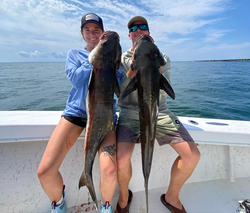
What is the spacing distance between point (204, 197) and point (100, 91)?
2.81m

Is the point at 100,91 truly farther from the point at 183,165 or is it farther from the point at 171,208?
the point at 171,208

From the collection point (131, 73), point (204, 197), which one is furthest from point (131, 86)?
point (204, 197)

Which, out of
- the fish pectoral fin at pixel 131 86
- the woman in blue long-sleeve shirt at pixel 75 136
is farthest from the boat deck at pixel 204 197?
the fish pectoral fin at pixel 131 86

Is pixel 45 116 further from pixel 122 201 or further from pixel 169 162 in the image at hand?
pixel 169 162

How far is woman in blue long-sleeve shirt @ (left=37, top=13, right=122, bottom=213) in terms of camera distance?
225cm

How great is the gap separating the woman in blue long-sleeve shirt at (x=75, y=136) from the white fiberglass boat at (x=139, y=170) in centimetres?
31

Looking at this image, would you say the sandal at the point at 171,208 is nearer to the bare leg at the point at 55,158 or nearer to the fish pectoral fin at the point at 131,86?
the bare leg at the point at 55,158

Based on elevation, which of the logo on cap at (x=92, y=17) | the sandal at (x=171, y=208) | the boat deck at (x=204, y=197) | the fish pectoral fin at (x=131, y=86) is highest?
the logo on cap at (x=92, y=17)

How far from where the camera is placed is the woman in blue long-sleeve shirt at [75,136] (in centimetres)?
225

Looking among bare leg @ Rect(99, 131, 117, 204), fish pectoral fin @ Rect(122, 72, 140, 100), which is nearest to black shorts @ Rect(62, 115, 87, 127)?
bare leg @ Rect(99, 131, 117, 204)

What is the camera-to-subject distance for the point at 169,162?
3.29 m

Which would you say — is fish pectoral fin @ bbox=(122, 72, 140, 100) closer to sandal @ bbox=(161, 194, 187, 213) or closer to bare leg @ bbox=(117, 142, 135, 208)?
bare leg @ bbox=(117, 142, 135, 208)

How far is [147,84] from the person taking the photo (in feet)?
7.39

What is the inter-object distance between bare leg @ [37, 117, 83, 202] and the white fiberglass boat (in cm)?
28
